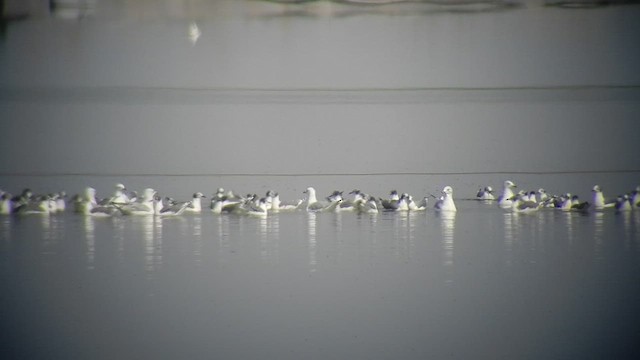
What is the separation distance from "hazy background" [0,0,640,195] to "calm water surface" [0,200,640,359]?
6.86 meters

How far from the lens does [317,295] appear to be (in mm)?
3902

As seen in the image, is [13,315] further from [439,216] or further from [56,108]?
[56,108]

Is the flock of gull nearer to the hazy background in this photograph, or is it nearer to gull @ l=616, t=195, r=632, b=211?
gull @ l=616, t=195, r=632, b=211

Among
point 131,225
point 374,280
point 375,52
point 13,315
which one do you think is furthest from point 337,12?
point 13,315

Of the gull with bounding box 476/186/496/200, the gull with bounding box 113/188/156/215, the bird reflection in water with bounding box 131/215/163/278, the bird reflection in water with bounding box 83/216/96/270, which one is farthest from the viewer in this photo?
the gull with bounding box 476/186/496/200

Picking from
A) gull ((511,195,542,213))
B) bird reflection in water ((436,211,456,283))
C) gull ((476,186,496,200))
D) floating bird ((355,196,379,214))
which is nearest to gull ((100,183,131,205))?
floating bird ((355,196,379,214))

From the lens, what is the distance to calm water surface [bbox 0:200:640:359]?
2.93m

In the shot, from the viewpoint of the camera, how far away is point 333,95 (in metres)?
14.2

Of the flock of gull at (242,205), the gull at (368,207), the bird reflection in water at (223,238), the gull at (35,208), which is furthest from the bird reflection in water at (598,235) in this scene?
the gull at (35,208)

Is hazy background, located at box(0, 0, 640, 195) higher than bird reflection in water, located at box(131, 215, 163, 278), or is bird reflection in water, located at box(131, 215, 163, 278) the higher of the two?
hazy background, located at box(0, 0, 640, 195)

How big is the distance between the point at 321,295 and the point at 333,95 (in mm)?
10482

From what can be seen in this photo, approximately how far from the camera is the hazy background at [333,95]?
13.9 metres

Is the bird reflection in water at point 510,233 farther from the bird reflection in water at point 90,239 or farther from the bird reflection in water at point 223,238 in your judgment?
the bird reflection in water at point 90,239

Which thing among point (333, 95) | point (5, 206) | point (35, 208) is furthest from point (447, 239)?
point (333, 95)
